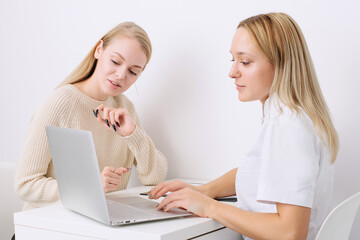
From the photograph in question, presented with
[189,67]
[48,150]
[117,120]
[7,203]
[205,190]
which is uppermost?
[189,67]

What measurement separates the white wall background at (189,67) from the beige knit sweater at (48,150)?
18 cm

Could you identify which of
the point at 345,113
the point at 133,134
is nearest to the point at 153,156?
the point at 133,134

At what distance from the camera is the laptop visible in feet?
3.39

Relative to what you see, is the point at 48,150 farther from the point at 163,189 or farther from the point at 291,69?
the point at 291,69

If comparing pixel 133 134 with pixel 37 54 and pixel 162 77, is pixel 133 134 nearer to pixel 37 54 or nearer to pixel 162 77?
pixel 162 77

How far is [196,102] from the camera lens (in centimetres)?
183

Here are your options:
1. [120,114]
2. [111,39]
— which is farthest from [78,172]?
[111,39]

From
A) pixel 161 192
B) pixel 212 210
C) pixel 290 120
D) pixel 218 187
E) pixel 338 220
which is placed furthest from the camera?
pixel 218 187

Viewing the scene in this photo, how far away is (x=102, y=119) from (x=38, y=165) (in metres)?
0.26

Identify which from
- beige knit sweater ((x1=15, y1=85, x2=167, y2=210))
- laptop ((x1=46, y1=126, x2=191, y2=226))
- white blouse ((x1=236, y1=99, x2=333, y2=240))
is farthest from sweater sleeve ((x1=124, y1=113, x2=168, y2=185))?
white blouse ((x1=236, y1=99, x2=333, y2=240))

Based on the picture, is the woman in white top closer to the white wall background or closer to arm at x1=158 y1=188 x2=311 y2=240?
arm at x1=158 y1=188 x2=311 y2=240

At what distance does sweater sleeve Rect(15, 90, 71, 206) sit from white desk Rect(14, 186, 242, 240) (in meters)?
0.20

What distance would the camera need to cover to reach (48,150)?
148 centimetres

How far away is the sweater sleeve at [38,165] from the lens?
1453 mm
